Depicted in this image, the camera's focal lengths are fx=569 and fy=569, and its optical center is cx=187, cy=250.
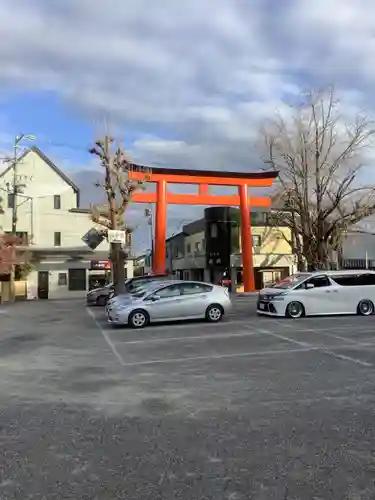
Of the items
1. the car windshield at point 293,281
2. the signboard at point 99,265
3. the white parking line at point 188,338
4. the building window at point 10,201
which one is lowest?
the white parking line at point 188,338

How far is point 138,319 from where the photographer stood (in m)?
18.2

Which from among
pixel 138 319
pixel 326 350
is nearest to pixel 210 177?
pixel 138 319

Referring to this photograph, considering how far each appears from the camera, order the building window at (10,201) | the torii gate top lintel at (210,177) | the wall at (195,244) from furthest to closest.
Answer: the wall at (195,244) → the building window at (10,201) → the torii gate top lintel at (210,177)

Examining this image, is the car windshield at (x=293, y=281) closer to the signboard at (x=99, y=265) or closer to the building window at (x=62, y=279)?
the signboard at (x=99, y=265)

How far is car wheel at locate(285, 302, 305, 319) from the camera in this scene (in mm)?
19656

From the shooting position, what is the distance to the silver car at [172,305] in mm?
18172

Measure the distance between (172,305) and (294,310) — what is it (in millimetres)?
4305

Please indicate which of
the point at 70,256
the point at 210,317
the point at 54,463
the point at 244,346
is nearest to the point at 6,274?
the point at 70,256

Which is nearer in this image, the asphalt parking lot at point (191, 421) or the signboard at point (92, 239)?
the asphalt parking lot at point (191, 421)

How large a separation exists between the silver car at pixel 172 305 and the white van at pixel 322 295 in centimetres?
193

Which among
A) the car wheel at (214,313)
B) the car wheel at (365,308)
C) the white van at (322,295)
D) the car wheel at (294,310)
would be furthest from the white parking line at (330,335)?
the car wheel at (365,308)

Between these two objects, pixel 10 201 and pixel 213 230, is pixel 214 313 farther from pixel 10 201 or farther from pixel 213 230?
pixel 213 230

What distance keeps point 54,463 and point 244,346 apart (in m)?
8.19

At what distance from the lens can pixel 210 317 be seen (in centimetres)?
1919
